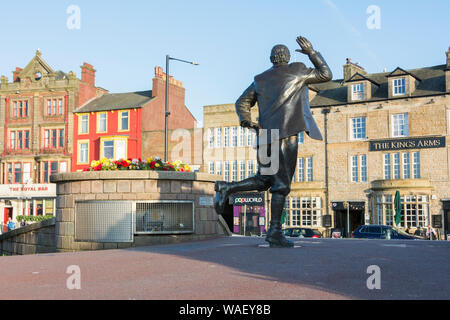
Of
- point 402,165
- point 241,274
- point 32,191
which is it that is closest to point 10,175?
point 32,191

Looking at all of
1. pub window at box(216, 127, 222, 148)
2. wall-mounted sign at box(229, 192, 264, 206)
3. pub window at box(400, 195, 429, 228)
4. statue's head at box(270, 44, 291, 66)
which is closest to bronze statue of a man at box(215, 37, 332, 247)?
statue's head at box(270, 44, 291, 66)

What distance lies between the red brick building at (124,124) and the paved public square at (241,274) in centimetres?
3926

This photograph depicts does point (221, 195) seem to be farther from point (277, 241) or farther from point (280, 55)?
point (280, 55)

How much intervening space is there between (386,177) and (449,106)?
6.19 meters

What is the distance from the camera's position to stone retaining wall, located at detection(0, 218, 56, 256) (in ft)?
41.5

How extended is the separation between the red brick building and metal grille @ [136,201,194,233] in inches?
1377

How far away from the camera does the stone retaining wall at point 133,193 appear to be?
36.0ft

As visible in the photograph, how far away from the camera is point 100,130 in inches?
1895

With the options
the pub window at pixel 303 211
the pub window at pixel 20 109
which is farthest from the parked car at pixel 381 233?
the pub window at pixel 20 109

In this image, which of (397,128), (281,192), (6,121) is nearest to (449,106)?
(397,128)

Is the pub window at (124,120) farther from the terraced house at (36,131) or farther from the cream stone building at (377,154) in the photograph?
the cream stone building at (377,154)

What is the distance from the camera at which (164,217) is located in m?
11.1

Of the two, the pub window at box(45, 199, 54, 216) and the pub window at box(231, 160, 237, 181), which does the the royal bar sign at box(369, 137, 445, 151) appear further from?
the pub window at box(45, 199, 54, 216)
